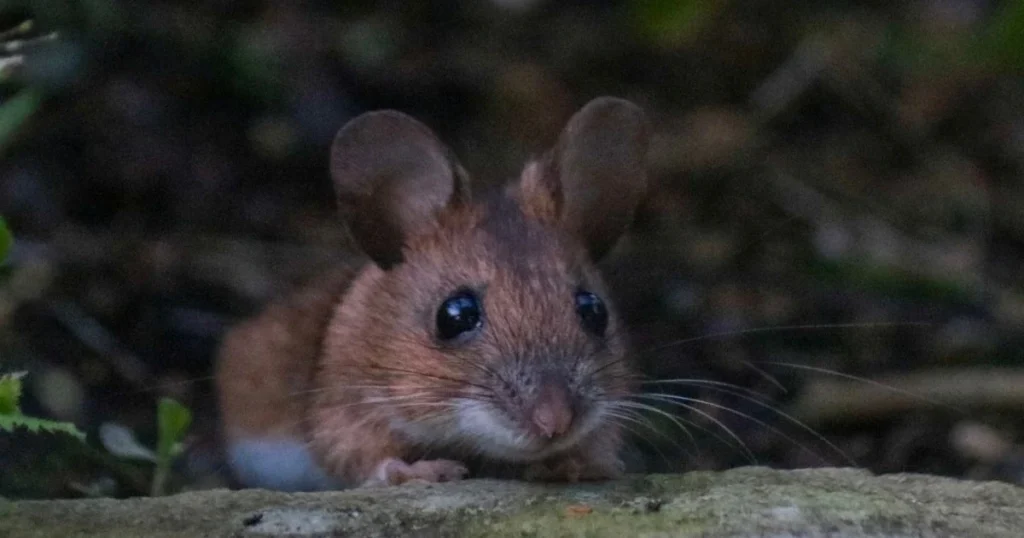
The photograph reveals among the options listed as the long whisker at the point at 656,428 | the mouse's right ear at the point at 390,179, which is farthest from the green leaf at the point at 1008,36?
the mouse's right ear at the point at 390,179

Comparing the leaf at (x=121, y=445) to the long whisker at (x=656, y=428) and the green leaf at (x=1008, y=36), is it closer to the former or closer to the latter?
the long whisker at (x=656, y=428)

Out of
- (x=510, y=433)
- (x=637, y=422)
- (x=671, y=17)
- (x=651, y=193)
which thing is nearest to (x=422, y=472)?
(x=510, y=433)

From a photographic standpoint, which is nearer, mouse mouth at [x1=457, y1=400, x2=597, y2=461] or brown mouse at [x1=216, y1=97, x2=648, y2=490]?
mouse mouth at [x1=457, y1=400, x2=597, y2=461]

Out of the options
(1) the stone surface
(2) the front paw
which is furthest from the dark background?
(1) the stone surface

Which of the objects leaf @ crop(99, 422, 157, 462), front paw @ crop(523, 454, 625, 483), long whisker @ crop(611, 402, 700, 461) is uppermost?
long whisker @ crop(611, 402, 700, 461)

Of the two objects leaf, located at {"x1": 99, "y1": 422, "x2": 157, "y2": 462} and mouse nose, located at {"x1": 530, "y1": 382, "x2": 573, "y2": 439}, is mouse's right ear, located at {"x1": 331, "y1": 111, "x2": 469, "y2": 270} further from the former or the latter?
mouse nose, located at {"x1": 530, "y1": 382, "x2": 573, "y2": 439}

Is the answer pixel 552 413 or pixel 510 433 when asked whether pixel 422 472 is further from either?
pixel 552 413

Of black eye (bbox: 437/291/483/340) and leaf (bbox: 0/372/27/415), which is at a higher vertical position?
black eye (bbox: 437/291/483/340)
